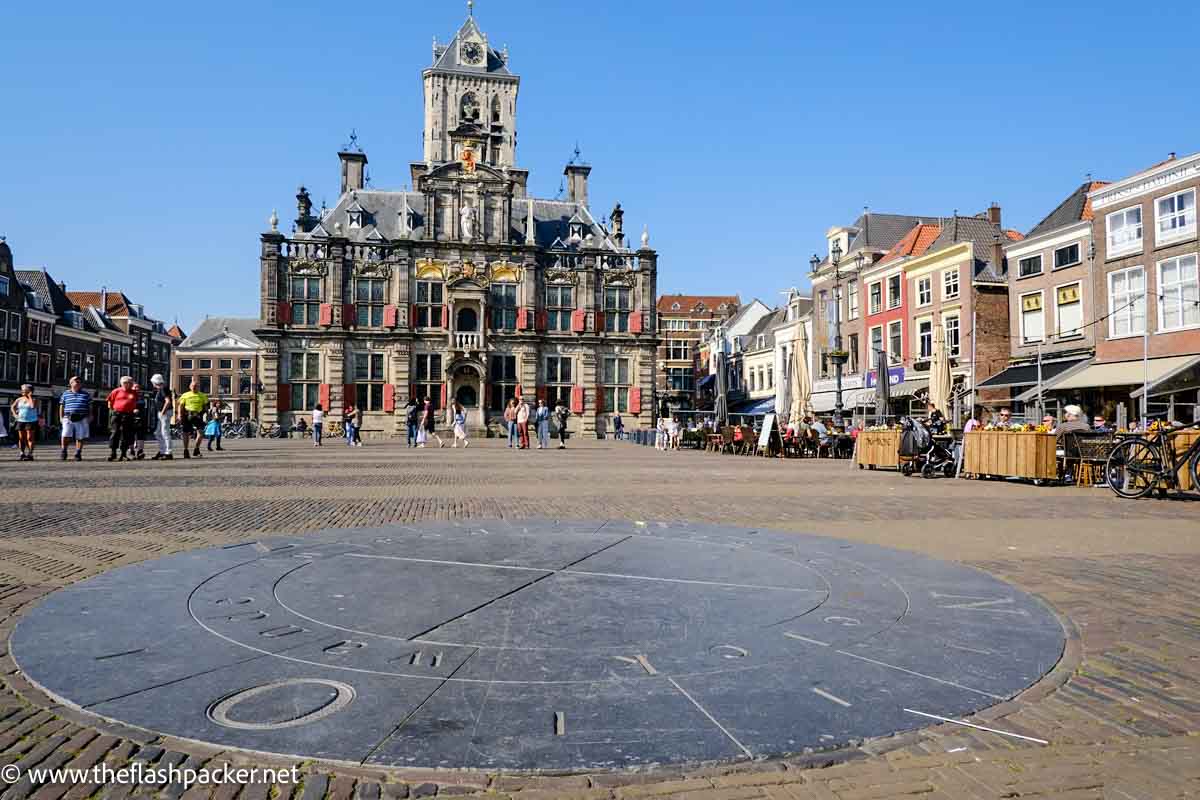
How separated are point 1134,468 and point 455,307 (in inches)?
1604

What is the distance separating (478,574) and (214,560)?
6.30ft

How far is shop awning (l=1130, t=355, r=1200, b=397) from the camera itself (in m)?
22.8

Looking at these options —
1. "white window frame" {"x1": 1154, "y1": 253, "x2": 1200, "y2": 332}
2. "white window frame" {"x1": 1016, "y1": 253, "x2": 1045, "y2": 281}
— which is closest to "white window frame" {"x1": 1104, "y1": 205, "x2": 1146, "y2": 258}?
"white window frame" {"x1": 1154, "y1": 253, "x2": 1200, "y2": 332}

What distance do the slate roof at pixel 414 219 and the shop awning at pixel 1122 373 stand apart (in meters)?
31.0

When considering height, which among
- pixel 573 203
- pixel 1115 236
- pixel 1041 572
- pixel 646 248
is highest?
pixel 573 203

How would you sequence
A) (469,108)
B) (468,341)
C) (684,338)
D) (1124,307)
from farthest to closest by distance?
(684,338)
(469,108)
(468,341)
(1124,307)

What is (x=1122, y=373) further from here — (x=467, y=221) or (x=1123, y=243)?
(x=467, y=221)

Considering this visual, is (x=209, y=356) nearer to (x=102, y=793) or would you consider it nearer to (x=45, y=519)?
(x=45, y=519)

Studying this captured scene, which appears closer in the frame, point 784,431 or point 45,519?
point 45,519

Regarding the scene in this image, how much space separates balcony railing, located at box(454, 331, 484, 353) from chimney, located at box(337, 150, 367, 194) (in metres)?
15.8

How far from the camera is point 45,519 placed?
774cm

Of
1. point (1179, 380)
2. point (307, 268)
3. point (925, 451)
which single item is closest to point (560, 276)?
point (307, 268)

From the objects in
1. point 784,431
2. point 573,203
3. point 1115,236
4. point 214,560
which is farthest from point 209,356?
point 214,560

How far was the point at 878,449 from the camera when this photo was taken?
1783 cm
